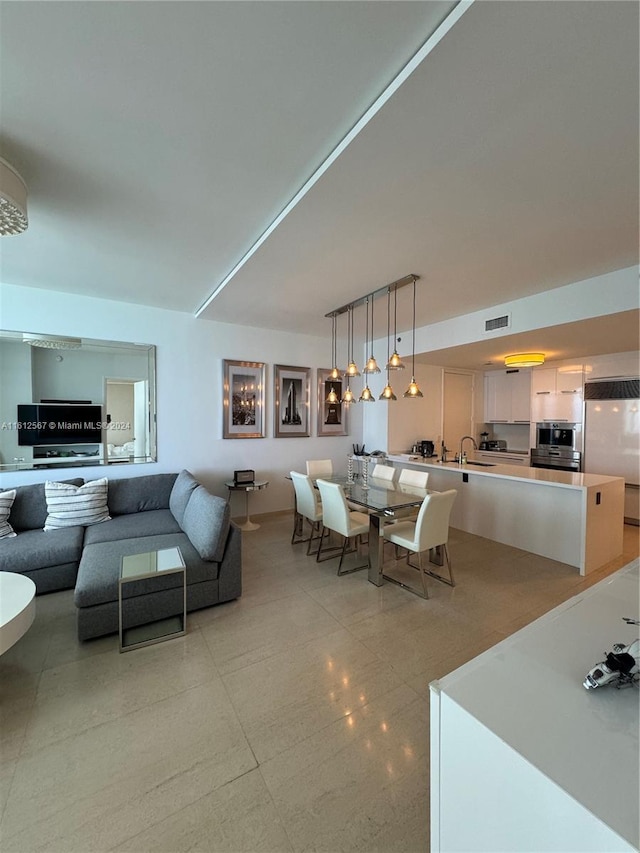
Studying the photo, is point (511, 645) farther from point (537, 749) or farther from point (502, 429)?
point (502, 429)

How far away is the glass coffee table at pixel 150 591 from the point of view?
7.46 feet

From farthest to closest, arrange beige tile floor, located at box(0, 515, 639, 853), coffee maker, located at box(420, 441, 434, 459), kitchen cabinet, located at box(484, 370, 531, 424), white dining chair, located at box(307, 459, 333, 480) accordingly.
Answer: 1. kitchen cabinet, located at box(484, 370, 531, 424)
2. coffee maker, located at box(420, 441, 434, 459)
3. white dining chair, located at box(307, 459, 333, 480)
4. beige tile floor, located at box(0, 515, 639, 853)

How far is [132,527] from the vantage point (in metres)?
3.32

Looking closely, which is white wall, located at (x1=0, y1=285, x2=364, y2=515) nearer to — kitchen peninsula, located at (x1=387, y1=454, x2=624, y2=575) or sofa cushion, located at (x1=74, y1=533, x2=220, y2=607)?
sofa cushion, located at (x1=74, y1=533, x2=220, y2=607)

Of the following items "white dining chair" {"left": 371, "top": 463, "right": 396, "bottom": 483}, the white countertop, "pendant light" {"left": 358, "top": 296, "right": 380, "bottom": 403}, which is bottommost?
"white dining chair" {"left": 371, "top": 463, "right": 396, "bottom": 483}

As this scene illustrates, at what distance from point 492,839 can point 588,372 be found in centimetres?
592

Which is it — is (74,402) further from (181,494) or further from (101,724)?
(101,724)

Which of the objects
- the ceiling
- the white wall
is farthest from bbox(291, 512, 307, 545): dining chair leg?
the ceiling

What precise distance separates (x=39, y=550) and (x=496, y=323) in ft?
16.1

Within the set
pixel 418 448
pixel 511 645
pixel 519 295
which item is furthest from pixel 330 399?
pixel 511 645

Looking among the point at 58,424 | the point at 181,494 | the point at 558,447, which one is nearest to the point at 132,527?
the point at 181,494

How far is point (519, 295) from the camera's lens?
353cm

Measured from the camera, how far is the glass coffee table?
2273 millimetres

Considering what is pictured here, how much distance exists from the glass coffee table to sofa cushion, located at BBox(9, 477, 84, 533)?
1526mm
